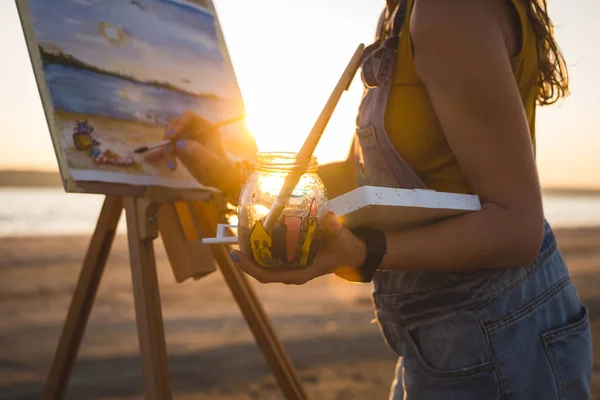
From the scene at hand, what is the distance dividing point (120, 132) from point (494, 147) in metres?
1.38

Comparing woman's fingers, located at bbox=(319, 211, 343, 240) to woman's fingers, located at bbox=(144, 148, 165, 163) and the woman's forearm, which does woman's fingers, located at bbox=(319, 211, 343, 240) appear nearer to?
the woman's forearm

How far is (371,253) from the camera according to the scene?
3.06 ft

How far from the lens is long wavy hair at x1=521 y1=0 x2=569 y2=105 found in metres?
1.12

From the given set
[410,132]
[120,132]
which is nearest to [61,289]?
[120,132]

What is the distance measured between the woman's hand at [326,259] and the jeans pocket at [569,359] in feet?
1.55

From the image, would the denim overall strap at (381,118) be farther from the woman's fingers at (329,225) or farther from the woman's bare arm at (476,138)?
the woman's fingers at (329,225)

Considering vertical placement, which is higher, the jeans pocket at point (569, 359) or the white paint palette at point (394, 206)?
the white paint palette at point (394, 206)

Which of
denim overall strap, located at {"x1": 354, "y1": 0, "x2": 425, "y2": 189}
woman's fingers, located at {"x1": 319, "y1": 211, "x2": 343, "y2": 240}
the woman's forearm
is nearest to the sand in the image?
denim overall strap, located at {"x1": 354, "y1": 0, "x2": 425, "y2": 189}

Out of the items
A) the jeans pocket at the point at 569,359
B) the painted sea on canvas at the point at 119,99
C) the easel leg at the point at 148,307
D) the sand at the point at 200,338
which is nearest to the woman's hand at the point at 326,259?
the jeans pocket at the point at 569,359

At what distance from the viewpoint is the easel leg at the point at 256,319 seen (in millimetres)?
2027

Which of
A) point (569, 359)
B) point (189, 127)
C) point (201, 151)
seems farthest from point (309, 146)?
point (189, 127)

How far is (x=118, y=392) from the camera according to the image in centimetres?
305

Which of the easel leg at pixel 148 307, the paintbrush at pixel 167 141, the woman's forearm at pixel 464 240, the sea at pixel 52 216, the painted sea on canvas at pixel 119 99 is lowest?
the sea at pixel 52 216

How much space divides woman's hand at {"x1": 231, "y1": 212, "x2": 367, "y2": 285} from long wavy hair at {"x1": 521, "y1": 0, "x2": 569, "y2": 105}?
59 centimetres
